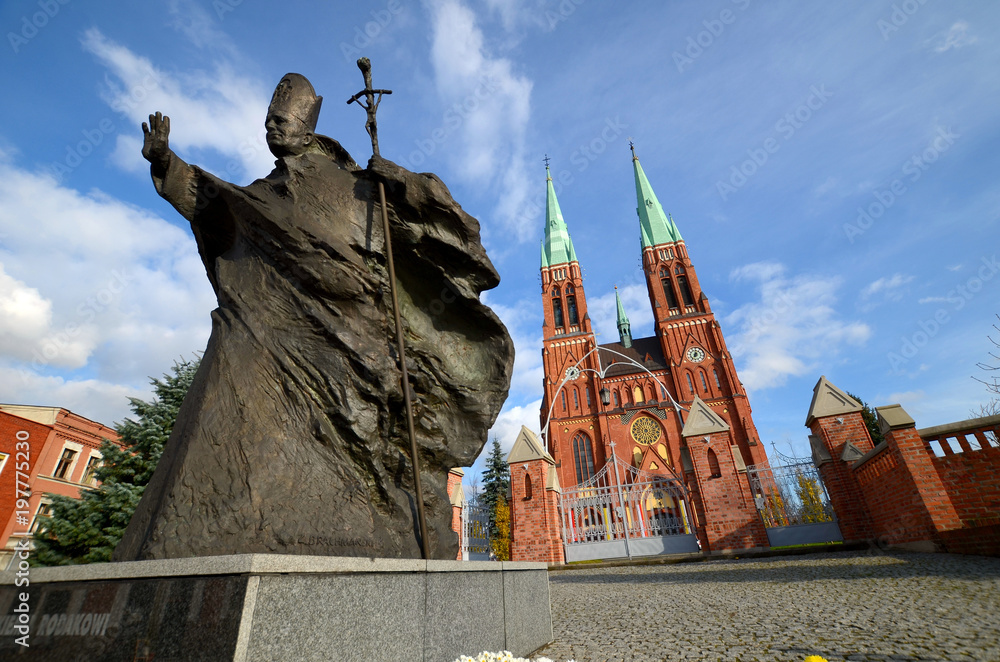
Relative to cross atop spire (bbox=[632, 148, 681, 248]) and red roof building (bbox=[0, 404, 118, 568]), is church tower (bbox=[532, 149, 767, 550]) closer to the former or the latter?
cross atop spire (bbox=[632, 148, 681, 248])

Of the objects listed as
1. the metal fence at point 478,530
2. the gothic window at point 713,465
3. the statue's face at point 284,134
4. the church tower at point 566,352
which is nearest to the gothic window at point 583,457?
the church tower at point 566,352

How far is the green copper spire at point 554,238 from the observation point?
45375mm

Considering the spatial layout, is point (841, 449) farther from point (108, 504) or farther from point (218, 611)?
point (108, 504)

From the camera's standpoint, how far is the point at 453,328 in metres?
3.87

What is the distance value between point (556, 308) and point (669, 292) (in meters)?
10.5

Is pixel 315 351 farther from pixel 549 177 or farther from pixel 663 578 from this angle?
pixel 549 177

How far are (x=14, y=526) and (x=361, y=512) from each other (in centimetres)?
1880

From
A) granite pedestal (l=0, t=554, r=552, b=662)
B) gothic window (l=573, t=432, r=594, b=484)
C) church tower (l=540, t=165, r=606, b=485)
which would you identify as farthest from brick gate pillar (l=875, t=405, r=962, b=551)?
gothic window (l=573, t=432, r=594, b=484)

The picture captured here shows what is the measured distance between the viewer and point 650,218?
44.9 meters

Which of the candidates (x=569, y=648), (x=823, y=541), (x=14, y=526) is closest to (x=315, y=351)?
(x=569, y=648)

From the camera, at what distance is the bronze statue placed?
222 cm

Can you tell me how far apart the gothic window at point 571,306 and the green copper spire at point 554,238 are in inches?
135

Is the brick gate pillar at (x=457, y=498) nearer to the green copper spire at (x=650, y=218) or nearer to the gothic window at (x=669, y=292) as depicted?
the gothic window at (x=669, y=292)

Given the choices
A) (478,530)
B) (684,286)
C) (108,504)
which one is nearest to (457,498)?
(478,530)
